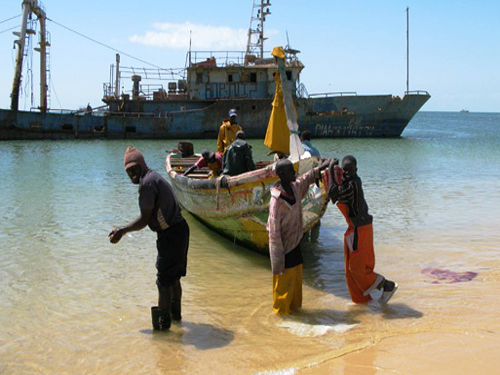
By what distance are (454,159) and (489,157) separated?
8.30 feet

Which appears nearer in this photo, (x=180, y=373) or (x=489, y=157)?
(x=180, y=373)

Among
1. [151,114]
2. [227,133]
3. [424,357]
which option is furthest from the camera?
[151,114]

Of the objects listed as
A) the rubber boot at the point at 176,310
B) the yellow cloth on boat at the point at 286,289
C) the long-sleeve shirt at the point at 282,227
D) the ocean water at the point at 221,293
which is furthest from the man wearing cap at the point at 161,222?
the yellow cloth on boat at the point at 286,289

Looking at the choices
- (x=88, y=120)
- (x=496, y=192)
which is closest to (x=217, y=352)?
(x=496, y=192)

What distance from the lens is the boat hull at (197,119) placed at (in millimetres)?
35031

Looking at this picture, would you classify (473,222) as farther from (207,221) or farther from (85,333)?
(85,333)

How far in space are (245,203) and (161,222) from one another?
2.71 meters

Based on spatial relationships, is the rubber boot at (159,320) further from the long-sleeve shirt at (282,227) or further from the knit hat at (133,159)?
the knit hat at (133,159)

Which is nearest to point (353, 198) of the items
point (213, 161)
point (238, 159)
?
point (238, 159)

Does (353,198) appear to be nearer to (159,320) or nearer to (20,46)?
(159,320)

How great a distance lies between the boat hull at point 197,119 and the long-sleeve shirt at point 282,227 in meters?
30.5

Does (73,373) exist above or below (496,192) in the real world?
below

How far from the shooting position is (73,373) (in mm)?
4273

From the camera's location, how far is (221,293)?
20.3 ft
